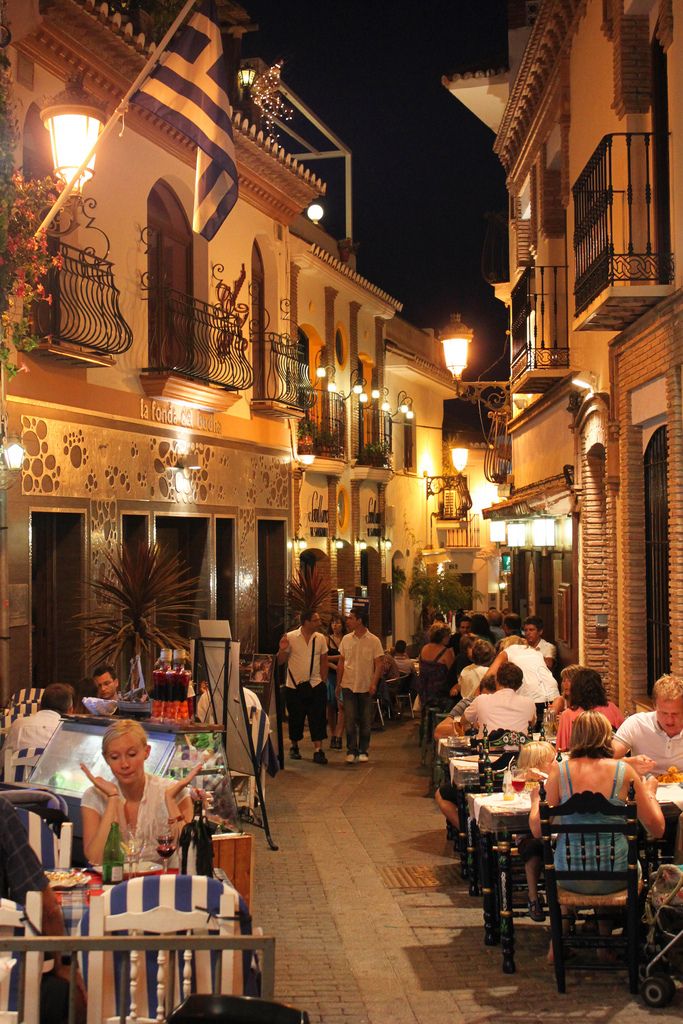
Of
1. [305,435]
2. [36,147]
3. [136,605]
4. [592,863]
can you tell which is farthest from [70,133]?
[305,435]

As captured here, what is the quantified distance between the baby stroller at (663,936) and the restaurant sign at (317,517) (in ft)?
63.3

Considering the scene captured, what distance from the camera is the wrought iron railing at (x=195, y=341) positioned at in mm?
16516

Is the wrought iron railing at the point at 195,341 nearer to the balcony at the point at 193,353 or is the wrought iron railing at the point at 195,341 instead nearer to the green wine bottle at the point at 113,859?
the balcony at the point at 193,353

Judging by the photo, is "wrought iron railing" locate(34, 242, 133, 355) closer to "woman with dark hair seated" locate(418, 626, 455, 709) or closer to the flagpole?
the flagpole

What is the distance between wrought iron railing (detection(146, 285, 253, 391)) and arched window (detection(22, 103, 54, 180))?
3243mm

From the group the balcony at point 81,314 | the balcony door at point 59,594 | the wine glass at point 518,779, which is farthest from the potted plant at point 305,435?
the wine glass at point 518,779

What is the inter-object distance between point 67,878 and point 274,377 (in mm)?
15349

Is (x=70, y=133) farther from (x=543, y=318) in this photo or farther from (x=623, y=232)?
(x=543, y=318)

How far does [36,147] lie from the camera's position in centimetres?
1321

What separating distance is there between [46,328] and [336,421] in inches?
589

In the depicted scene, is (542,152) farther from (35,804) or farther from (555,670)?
(35,804)

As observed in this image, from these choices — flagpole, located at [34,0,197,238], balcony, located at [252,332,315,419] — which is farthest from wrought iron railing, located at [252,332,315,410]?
flagpole, located at [34,0,197,238]

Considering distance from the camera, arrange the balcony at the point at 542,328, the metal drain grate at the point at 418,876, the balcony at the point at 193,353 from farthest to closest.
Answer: the balcony at the point at 542,328 → the balcony at the point at 193,353 → the metal drain grate at the point at 418,876

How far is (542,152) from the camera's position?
61.0ft
